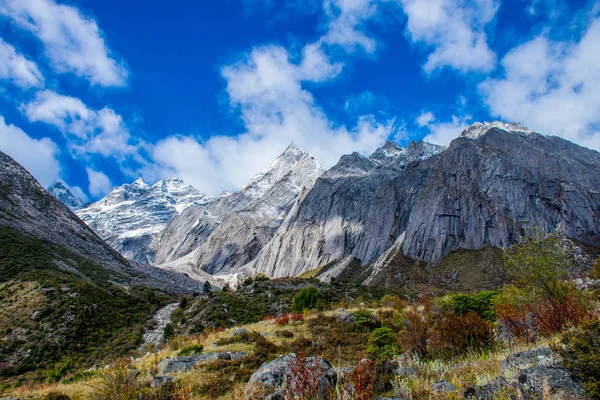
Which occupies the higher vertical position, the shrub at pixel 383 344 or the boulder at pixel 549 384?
the shrub at pixel 383 344

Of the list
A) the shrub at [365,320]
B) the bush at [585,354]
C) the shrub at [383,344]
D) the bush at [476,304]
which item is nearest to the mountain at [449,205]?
the bush at [476,304]

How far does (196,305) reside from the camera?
155ft

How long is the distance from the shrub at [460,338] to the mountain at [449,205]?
99.3 m

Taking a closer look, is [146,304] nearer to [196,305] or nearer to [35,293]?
[196,305]

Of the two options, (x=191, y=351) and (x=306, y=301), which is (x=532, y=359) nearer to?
(x=191, y=351)

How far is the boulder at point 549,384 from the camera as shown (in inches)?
202

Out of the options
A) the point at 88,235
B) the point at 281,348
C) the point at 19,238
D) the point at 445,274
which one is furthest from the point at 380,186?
the point at 281,348

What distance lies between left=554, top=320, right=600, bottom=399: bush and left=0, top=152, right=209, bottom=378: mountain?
3521 cm

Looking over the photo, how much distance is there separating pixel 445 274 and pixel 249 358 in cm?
9807

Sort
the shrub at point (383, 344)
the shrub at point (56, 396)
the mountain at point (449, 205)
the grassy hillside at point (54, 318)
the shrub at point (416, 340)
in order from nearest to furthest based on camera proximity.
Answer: the shrub at point (56, 396)
the shrub at point (416, 340)
the shrub at point (383, 344)
the grassy hillside at point (54, 318)
the mountain at point (449, 205)

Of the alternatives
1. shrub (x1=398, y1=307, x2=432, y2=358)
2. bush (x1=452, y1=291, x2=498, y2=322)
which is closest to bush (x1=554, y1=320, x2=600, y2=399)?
shrub (x1=398, y1=307, x2=432, y2=358)

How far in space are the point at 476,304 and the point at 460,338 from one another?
30.0 ft

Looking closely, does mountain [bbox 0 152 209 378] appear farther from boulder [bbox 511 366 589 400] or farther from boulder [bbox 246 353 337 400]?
boulder [bbox 511 366 589 400]

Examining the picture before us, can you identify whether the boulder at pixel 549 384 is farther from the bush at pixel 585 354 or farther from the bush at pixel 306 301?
the bush at pixel 306 301
